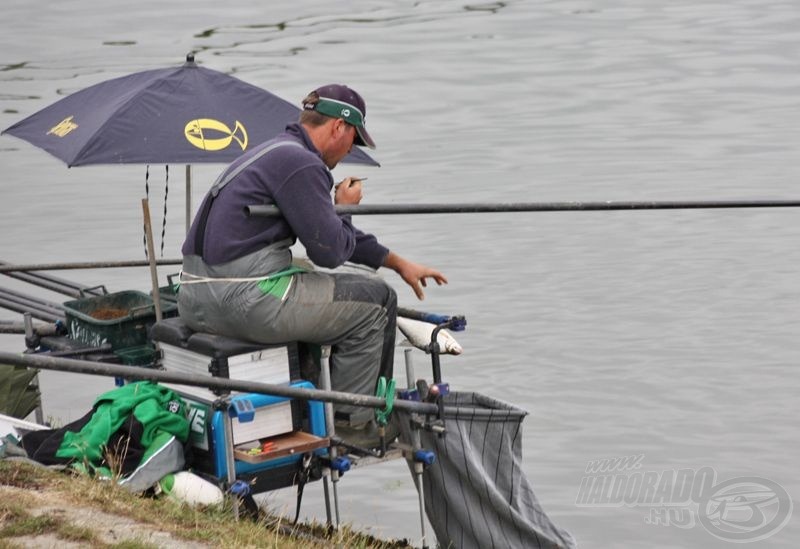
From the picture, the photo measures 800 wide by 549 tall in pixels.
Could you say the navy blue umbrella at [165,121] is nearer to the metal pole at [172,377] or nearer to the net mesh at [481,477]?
the net mesh at [481,477]

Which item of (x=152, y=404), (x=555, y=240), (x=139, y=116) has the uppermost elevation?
(x=139, y=116)

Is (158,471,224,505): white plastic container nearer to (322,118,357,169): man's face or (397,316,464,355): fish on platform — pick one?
(397,316,464,355): fish on platform

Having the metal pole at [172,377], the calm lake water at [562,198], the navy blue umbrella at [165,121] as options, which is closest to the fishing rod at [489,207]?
the metal pole at [172,377]

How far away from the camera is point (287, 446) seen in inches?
247

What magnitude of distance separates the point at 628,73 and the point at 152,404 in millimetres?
14187

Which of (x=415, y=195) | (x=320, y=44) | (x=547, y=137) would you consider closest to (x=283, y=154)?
(x=415, y=195)

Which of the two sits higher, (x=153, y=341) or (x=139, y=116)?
(x=139, y=116)

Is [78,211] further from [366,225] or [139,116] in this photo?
[139,116]

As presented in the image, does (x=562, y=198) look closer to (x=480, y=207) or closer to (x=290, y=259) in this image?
(x=480, y=207)

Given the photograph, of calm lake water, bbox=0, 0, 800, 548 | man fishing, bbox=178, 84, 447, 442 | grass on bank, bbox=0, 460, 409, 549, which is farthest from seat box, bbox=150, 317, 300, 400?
calm lake water, bbox=0, 0, 800, 548

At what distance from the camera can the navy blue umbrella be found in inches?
299

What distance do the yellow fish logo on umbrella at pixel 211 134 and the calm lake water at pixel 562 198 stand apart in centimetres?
187

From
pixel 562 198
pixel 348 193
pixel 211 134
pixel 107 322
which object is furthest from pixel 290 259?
pixel 562 198

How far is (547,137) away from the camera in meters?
17.0
